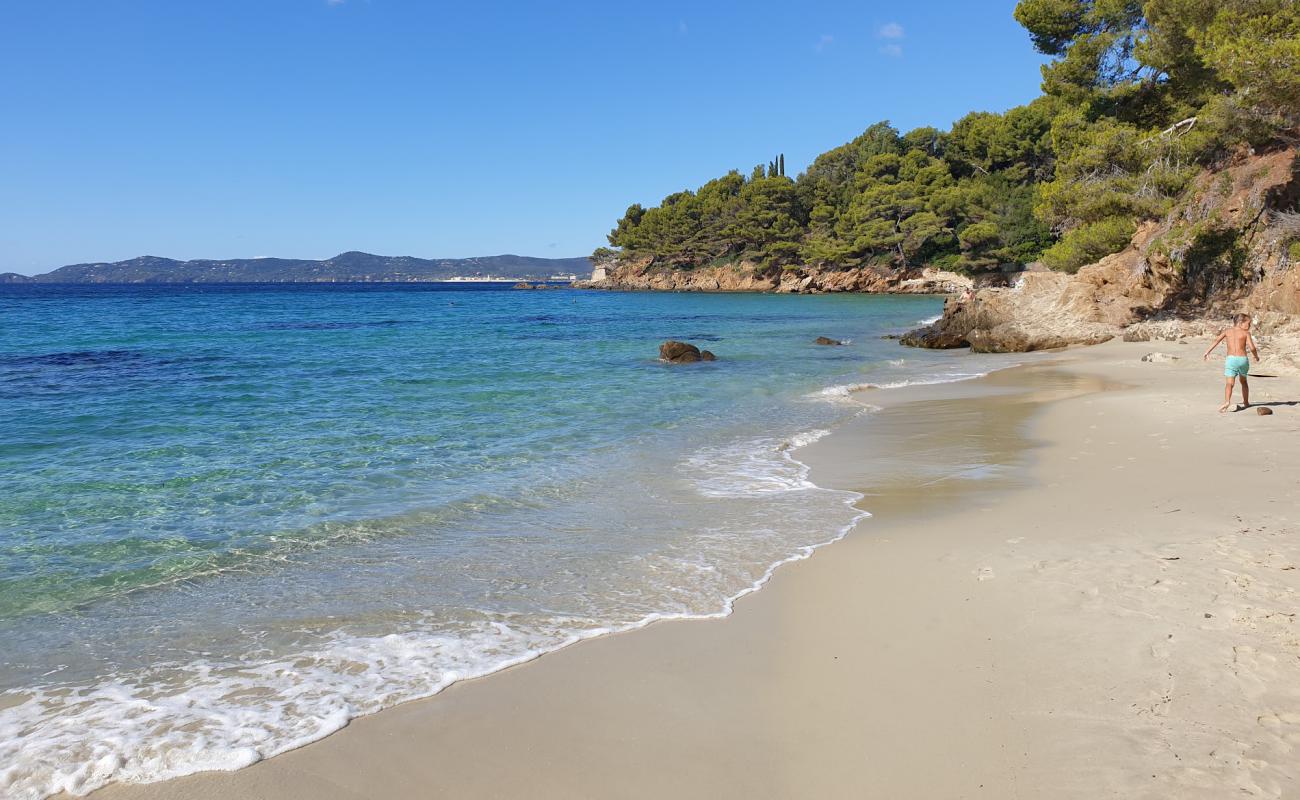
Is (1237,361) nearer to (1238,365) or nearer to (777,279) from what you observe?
(1238,365)

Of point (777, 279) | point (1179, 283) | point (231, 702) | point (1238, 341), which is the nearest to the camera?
point (231, 702)

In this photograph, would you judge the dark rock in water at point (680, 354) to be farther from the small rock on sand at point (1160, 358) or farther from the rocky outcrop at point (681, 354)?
the small rock on sand at point (1160, 358)

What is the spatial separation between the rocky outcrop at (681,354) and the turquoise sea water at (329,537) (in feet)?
15.0

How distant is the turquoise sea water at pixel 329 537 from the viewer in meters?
3.90

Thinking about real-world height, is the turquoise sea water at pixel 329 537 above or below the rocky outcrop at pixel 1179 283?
below

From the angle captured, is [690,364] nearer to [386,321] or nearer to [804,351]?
[804,351]

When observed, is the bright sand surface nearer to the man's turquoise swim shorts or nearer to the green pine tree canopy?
the man's turquoise swim shorts

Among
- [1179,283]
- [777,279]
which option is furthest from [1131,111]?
[777,279]

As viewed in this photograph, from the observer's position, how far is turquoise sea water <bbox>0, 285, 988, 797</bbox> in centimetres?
390

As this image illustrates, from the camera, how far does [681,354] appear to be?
72.4ft

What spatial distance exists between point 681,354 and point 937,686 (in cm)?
1857

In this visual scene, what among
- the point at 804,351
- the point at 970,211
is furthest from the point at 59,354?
the point at 970,211

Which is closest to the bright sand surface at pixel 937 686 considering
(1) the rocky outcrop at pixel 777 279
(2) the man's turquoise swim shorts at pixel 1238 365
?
(2) the man's turquoise swim shorts at pixel 1238 365

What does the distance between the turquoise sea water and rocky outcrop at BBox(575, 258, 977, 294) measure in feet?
160
